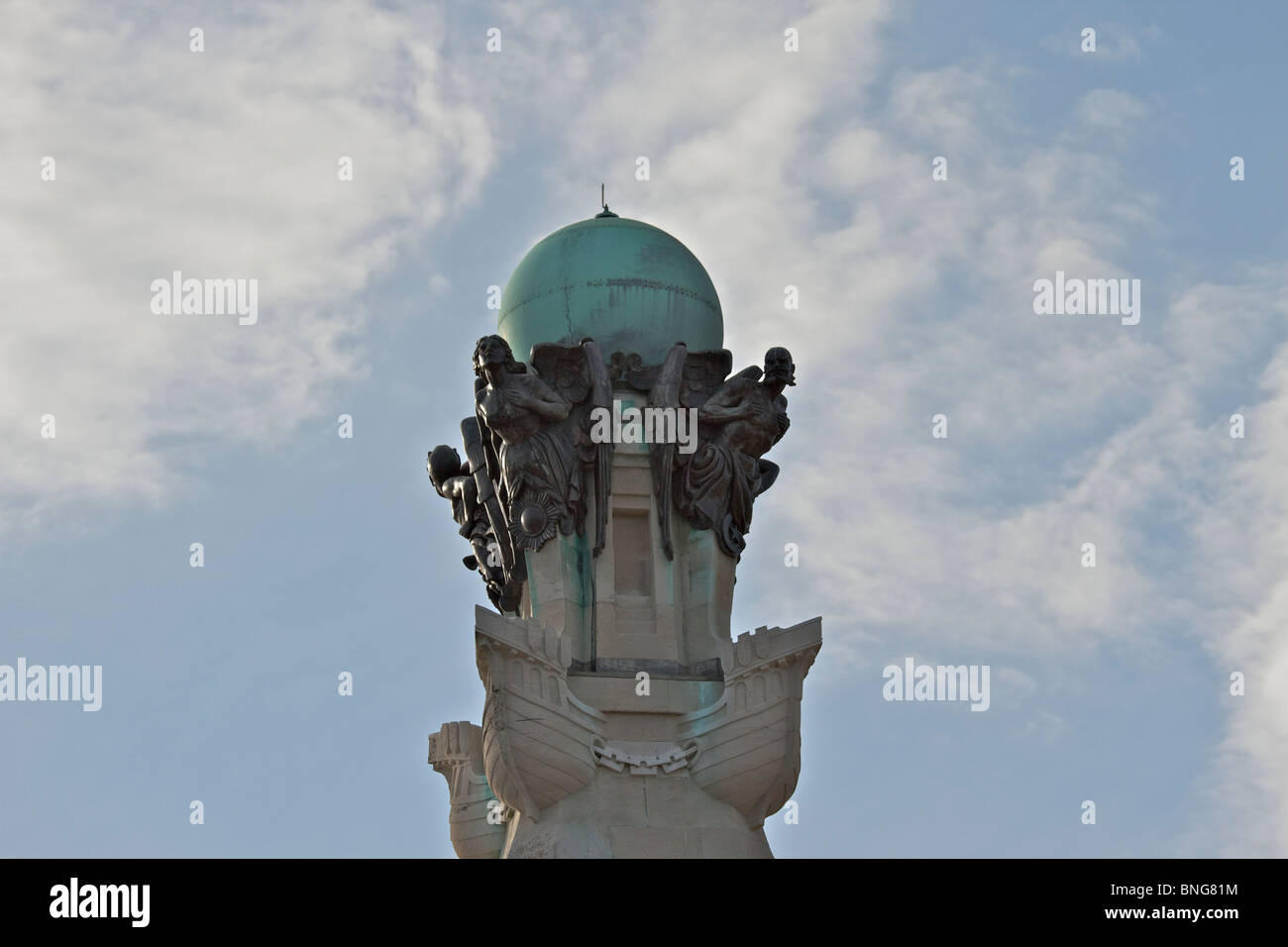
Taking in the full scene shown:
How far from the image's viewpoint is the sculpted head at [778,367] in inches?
1969

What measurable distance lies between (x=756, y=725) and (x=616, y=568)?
4.90 metres

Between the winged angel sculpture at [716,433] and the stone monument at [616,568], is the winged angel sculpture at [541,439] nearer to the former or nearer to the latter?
the stone monument at [616,568]

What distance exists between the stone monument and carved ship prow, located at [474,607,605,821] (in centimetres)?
4

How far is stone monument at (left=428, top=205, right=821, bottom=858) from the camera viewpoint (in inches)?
1818

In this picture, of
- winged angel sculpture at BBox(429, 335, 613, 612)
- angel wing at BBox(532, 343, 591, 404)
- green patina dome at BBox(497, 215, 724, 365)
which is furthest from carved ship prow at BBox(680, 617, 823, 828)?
green patina dome at BBox(497, 215, 724, 365)

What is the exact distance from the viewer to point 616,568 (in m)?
49.5

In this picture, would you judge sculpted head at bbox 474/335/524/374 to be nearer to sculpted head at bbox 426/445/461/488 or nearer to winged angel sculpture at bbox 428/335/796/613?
winged angel sculpture at bbox 428/335/796/613

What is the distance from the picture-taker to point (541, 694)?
4641cm

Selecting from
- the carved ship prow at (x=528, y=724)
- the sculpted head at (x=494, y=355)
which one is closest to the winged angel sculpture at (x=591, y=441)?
the sculpted head at (x=494, y=355)

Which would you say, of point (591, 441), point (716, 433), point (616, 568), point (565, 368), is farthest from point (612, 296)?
point (616, 568)

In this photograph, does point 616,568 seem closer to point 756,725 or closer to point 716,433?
point 716,433
